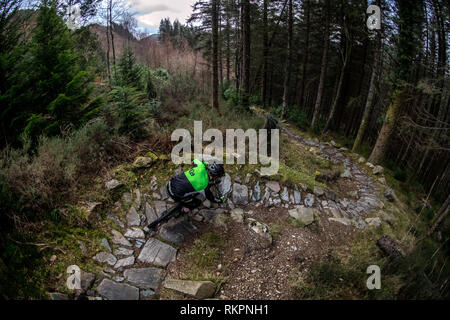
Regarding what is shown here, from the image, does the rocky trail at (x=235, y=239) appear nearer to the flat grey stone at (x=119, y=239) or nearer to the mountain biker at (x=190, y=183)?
the flat grey stone at (x=119, y=239)

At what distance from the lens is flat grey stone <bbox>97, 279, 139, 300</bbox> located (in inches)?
107

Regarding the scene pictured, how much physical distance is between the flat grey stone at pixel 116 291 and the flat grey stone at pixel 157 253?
478 millimetres

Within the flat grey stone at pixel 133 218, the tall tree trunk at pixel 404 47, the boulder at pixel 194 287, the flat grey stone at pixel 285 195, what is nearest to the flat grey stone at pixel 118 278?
the boulder at pixel 194 287

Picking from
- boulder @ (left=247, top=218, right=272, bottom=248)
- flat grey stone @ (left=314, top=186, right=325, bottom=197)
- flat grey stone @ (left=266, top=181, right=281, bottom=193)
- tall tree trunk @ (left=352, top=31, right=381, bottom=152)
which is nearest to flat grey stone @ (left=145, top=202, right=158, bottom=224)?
boulder @ (left=247, top=218, right=272, bottom=248)

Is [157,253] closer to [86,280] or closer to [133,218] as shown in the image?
[133,218]

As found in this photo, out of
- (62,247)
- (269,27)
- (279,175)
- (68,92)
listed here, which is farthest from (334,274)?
(269,27)

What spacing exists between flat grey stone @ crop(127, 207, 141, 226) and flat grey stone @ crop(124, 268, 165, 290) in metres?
0.90

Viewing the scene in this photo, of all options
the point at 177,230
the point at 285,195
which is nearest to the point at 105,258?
the point at 177,230

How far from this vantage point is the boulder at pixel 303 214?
4545mm

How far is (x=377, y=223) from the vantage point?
16.5 feet

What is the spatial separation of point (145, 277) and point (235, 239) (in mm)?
1628

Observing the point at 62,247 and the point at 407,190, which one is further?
the point at 407,190
